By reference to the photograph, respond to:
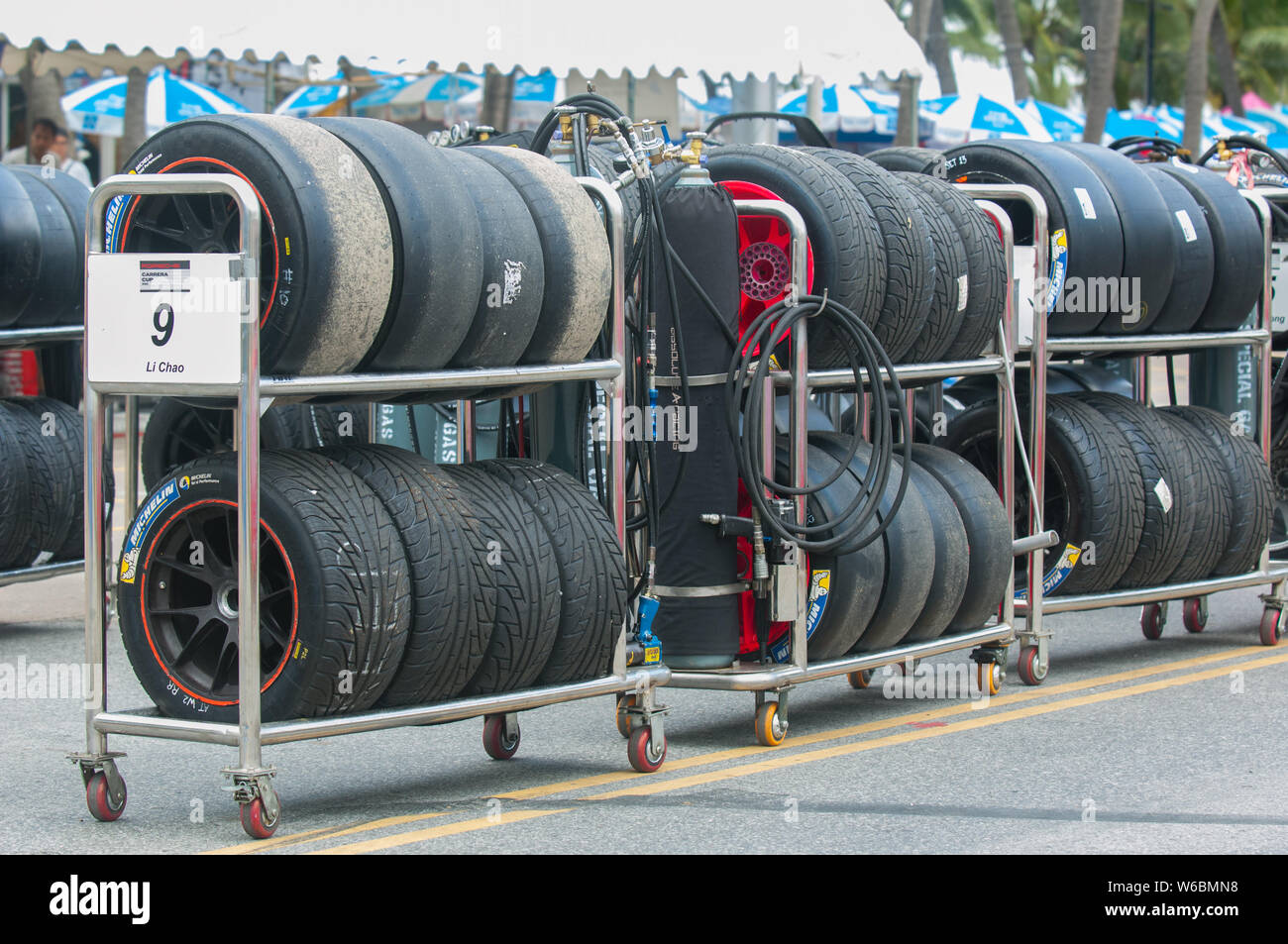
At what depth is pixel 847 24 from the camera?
1798 cm

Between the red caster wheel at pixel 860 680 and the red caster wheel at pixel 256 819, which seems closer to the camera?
the red caster wheel at pixel 256 819

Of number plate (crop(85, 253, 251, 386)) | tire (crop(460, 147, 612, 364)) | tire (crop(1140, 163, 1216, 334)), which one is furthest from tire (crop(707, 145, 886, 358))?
number plate (crop(85, 253, 251, 386))

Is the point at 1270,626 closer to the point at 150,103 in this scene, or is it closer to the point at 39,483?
the point at 39,483

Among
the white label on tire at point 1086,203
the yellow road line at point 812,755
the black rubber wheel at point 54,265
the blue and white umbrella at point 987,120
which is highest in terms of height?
the blue and white umbrella at point 987,120

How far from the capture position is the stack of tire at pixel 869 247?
7633 mm

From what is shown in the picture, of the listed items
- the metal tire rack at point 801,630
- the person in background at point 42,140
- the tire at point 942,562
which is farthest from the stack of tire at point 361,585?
the person in background at point 42,140

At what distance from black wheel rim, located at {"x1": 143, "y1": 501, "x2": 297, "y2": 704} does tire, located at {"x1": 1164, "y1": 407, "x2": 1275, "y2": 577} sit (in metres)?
5.37

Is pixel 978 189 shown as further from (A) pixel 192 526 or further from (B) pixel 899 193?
(A) pixel 192 526

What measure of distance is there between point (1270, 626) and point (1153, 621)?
0.58 metres

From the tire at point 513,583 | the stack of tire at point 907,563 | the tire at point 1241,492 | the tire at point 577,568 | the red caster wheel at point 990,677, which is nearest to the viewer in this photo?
the tire at point 513,583

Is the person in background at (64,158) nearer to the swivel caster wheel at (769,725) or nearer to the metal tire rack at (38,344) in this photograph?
the metal tire rack at (38,344)

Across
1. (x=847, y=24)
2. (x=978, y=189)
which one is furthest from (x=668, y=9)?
(x=978, y=189)

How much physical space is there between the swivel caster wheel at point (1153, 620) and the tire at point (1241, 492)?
0.40m

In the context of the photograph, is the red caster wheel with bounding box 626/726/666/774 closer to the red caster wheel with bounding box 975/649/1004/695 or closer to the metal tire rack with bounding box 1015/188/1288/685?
the red caster wheel with bounding box 975/649/1004/695
